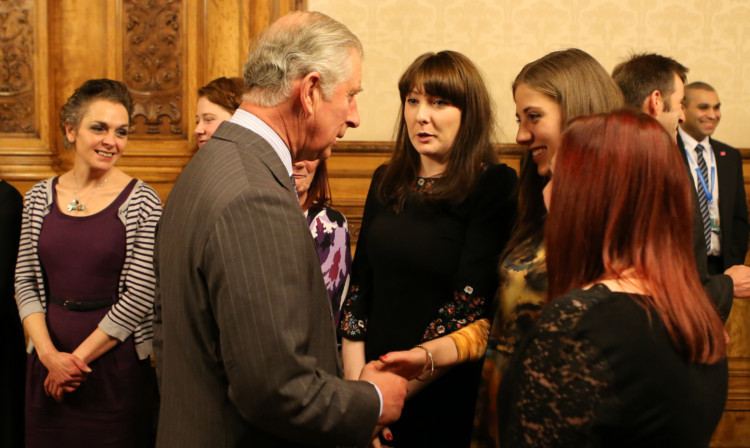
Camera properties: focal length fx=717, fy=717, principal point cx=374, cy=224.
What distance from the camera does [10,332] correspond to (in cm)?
285

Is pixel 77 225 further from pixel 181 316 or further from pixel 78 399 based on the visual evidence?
pixel 181 316

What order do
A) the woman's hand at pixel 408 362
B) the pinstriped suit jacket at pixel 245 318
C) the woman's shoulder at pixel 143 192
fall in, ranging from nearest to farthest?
the pinstriped suit jacket at pixel 245 318 < the woman's hand at pixel 408 362 < the woman's shoulder at pixel 143 192

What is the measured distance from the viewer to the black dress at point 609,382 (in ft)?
3.57

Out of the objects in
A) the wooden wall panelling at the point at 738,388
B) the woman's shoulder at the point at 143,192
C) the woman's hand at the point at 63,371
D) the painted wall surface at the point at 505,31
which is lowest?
the wooden wall panelling at the point at 738,388

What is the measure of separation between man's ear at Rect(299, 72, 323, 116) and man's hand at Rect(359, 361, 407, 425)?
600 mm

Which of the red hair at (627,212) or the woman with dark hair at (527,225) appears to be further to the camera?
the woman with dark hair at (527,225)

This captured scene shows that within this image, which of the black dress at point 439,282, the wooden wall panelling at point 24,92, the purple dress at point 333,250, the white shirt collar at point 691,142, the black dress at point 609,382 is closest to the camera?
the black dress at point 609,382

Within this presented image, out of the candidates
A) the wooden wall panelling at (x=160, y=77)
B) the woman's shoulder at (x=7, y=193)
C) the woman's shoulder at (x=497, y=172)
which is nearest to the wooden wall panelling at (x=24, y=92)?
the wooden wall panelling at (x=160, y=77)

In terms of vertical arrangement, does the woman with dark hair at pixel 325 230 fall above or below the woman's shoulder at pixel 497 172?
below

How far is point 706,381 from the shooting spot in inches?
45.4

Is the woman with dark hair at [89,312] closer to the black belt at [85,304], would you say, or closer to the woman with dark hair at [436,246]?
the black belt at [85,304]

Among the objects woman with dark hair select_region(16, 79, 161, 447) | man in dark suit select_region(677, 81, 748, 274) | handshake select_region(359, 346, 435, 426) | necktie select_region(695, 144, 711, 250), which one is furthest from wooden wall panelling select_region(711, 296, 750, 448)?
woman with dark hair select_region(16, 79, 161, 447)

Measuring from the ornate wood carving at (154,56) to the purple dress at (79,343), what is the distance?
1.34 m

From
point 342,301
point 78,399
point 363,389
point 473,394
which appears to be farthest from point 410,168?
point 78,399
